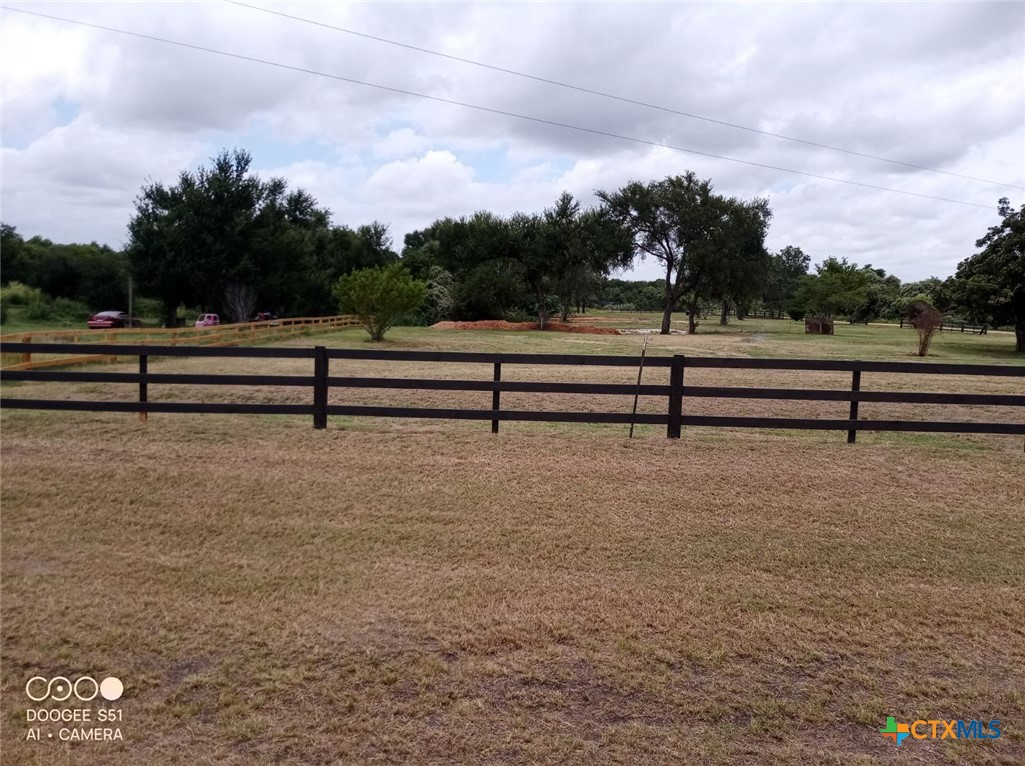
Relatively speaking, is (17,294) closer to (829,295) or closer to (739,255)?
(739,255)

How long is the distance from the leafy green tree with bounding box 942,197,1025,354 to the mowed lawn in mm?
28137

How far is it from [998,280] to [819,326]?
19.6 meters

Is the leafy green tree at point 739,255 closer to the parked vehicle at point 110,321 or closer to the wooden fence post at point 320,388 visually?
the parked vehicle at point 110,321

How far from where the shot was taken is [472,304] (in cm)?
5372

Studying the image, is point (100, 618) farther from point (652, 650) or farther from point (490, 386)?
point (490, 386)

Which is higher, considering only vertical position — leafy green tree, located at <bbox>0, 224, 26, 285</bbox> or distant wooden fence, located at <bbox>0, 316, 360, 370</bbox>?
leafy green tree, located at <bbox>0, 224, 26, 285</bbox>

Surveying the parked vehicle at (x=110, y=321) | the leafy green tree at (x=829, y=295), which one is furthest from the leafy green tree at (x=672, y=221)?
the parked vehicle at (x=110, y=321)

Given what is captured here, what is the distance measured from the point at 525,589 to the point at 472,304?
49491mm

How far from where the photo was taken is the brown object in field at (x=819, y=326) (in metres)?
50.8

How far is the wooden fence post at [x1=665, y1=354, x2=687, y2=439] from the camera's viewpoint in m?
8.66

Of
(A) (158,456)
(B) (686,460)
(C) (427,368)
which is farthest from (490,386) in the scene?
(C) (427,368)

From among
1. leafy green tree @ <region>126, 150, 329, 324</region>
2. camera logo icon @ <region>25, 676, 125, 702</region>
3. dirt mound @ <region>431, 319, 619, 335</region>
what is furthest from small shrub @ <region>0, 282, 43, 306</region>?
camera logo icon @ <region>25, 676, 125, 702</region>

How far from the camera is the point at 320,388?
889 centimetres

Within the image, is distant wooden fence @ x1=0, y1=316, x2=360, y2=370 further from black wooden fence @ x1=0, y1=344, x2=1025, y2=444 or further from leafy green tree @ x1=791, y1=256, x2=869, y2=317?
leafy green tree @ x1=791, y1=256, x2=869, y2=317
